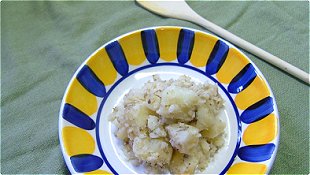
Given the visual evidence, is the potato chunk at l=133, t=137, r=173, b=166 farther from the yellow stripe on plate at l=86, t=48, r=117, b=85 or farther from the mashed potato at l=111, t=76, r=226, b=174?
the yellow stripe on plate at l=86, t=48, r=117, b=85

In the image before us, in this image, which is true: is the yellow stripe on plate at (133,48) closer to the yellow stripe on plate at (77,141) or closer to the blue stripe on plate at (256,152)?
the yellow stripe on plate at (77,141)

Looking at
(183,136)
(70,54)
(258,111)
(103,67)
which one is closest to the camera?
(183,136)

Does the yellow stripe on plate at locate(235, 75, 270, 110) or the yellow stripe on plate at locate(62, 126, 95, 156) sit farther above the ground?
the yellow stripe on plate at locate(235, 75, 270, 110)

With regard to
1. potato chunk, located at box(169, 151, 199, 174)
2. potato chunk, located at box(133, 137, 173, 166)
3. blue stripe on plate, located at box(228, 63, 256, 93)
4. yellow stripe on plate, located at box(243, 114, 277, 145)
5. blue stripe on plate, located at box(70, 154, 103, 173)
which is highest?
blue stripe on plate, located at box(228, 63, 256, 93)

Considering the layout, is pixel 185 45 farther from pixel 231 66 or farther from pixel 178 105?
pixel 178 105

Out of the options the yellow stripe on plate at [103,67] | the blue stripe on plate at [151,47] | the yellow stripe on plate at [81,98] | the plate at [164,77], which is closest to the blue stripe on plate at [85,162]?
the plate at [164,77]

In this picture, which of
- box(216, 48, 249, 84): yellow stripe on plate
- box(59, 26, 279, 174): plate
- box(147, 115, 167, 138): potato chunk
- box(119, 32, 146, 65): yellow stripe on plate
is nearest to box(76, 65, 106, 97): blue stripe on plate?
box(59, 26, 279, 174): plate

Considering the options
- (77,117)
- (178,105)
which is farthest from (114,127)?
(178,105)
